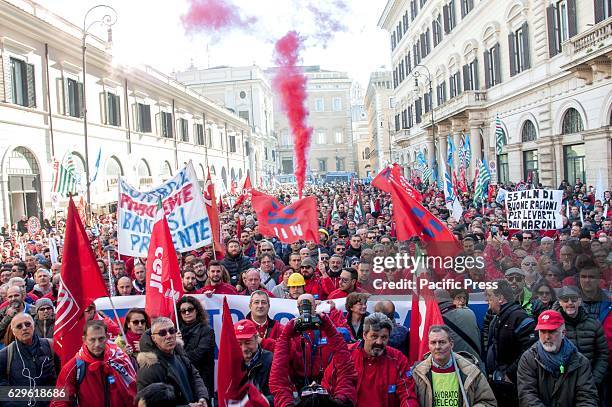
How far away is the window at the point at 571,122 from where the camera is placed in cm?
2284

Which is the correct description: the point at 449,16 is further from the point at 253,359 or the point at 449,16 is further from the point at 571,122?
the point at 253,359

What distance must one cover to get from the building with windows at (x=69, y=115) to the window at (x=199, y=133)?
14.9ft

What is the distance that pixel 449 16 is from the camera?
3775 cm

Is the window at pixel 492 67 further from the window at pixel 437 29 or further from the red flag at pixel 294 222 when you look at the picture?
the red flag at pixel 294 222

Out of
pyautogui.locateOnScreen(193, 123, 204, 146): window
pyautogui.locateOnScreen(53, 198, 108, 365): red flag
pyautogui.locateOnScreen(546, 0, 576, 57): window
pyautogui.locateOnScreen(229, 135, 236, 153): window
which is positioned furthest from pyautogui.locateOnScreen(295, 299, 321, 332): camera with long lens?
pyautogui.locateOnScreen(229, 135, 236, 153): window

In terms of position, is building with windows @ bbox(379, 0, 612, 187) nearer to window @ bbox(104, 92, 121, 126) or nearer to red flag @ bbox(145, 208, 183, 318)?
red flag @ bbox(145, 208, 183, 318)

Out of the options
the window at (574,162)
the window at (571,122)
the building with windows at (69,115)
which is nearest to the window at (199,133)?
the building with windows at (69,115)

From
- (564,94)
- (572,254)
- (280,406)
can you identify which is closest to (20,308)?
(280,406)

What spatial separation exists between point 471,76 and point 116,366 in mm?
32893

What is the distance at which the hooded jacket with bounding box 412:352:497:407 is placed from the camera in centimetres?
440

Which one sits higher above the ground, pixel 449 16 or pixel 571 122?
pixel 449 16

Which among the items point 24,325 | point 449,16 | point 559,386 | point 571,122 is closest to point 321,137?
point 449,16

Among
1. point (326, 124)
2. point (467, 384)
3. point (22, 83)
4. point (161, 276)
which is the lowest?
point (467, 384)

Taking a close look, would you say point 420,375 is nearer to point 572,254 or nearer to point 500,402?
point 500,402
